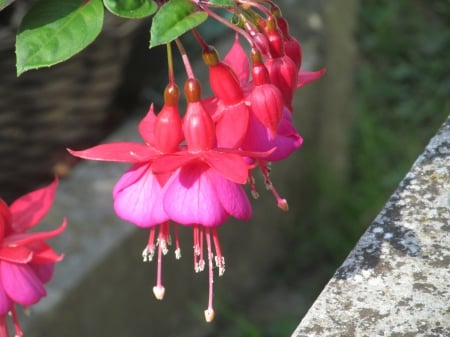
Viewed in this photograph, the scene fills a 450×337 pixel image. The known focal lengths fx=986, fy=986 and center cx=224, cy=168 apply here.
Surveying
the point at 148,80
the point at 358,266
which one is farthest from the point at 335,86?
the point at 358,266

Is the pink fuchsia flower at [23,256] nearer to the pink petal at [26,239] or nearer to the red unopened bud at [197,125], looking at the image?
the pink petal at [26,239]

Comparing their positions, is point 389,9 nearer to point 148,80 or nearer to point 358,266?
point 148,80

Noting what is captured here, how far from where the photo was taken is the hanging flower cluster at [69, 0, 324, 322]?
0.63 metres

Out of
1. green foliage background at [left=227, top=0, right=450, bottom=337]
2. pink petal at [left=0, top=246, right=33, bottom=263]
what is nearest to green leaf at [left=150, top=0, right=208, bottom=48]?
pink petal at [left=0, top=246, right=33, bottom=263]

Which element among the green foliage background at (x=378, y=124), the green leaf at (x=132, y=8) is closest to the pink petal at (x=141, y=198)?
the green leaf at (x=132, y=8)

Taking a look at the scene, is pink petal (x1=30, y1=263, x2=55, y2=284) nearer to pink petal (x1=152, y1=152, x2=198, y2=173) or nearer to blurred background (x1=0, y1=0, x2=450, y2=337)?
pink petal (x1=152, y1=152, x2=198, y2=173)

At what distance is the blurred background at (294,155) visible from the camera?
1.76m

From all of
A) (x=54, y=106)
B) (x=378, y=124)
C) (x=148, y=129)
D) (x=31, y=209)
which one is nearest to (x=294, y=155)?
(x=378, y=124)

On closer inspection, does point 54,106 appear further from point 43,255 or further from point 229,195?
point 229,195

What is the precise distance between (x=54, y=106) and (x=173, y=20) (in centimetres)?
119

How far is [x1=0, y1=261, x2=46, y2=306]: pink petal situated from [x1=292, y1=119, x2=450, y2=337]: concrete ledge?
0.21m

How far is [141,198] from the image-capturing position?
662mm

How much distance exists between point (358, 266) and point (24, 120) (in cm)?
113

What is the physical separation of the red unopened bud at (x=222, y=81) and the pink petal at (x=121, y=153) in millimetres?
60
